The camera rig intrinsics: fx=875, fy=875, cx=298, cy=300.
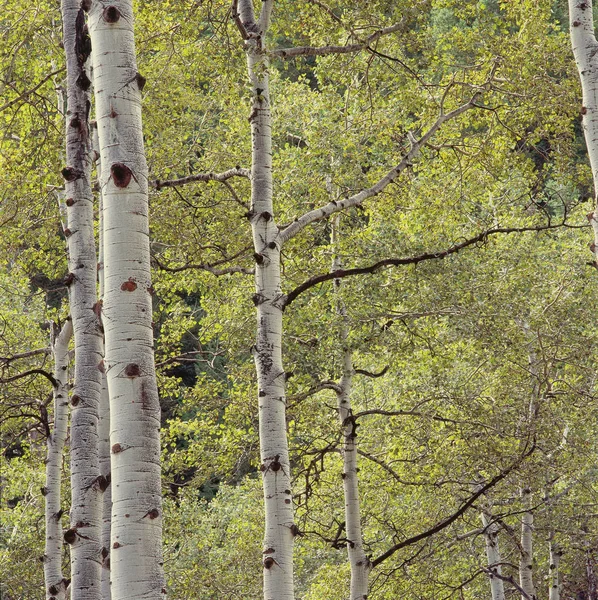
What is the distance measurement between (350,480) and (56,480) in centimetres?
450

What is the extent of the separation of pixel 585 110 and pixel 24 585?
17.3 m

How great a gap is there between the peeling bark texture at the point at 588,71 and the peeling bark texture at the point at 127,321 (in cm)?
369

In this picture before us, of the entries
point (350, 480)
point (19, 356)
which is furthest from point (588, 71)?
point (350, 480)

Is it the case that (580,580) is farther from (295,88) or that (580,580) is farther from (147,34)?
(147,34)

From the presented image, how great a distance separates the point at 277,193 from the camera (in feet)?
43.1

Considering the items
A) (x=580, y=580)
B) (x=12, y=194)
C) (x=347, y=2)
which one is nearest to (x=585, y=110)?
(x=347, y=2)

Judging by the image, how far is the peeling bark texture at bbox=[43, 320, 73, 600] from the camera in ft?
32.8

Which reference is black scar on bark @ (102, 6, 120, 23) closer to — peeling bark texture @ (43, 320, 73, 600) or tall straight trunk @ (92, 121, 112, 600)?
tall straight trunk @ (92, 121, 112, 600)

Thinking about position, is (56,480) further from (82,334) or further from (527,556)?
(527,556)

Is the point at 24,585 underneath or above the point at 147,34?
underneath

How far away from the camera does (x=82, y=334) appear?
22.6ft

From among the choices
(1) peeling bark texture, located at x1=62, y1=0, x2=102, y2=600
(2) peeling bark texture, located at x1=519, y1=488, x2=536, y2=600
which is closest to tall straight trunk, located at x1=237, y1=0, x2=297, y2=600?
(1) peeling bark texture, located at x1=62, y1=0, x2=102, y2=600

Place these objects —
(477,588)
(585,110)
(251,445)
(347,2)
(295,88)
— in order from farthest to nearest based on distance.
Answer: (477,588), (295,88), (251,445), (347,2), (585,110)

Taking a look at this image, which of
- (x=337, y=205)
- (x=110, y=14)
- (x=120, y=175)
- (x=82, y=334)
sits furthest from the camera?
(x=337, y=205)
